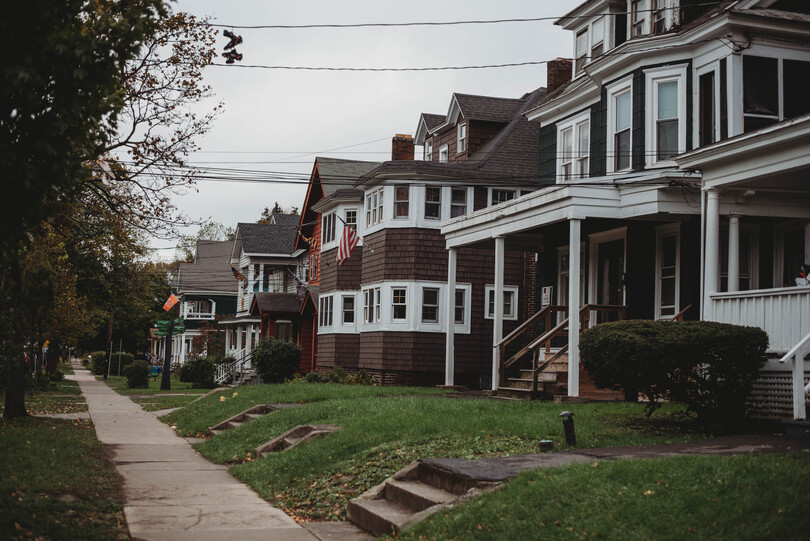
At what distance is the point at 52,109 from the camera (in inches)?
269

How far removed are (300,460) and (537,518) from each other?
5.79 m

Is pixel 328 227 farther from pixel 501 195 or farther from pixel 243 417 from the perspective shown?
pixel 243 417

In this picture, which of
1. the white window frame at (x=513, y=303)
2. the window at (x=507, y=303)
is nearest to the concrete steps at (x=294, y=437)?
the white window frame at (x=513, y=303)

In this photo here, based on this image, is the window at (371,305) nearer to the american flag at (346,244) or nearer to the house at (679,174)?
the american flag at (346,244)

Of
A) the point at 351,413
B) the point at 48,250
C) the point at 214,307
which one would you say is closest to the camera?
the point at 351,413

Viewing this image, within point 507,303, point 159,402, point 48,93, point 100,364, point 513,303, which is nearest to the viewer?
point 48,93

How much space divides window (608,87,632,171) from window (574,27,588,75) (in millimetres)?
3101

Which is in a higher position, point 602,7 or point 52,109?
point 602,7

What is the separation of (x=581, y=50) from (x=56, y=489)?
59.5 feet

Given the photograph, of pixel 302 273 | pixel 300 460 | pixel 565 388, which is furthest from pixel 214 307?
pixel 300 460

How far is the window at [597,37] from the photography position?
71.9 feet

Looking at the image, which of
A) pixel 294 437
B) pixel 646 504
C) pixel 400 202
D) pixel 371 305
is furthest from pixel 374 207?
A: pixel 646 504

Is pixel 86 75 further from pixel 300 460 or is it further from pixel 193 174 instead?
pixel 193 174

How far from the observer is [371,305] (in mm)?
32125
